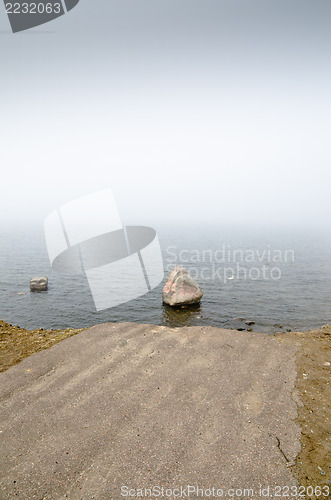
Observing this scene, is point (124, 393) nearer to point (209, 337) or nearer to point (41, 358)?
point (41, 358)

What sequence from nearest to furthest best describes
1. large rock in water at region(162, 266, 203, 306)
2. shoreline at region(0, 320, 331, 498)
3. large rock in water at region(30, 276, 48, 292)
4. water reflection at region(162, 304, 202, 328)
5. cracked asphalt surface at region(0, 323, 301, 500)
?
cracked asphalt surface at region(0, 323, 301, 500), shoreline at region(0, 320, 331, 498), water reflection at region(162, 304, 202, 328), large rock in water at region(162, 266, 203, 306), large rock in water at region(30, 276, 48, 292)

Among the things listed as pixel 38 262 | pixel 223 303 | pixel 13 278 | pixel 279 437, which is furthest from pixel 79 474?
pixel 38 262

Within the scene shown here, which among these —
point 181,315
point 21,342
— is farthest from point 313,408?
point 21,342

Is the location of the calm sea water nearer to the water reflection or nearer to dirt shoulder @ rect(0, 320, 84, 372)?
the water reflection

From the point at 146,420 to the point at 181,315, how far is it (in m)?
19.3

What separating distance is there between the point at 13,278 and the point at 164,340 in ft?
139

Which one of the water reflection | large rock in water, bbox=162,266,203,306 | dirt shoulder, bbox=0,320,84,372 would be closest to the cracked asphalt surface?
dirt shoulder, bbox=0,320,84,372

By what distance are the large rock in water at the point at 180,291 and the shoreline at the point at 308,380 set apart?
13.5m

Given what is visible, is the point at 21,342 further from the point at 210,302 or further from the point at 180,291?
the point at 210,302

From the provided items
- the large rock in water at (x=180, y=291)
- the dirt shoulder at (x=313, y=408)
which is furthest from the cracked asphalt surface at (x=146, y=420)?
the large rock in water at (x=180, y=291)

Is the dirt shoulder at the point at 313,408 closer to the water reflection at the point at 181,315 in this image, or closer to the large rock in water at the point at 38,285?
the water reflection at the point at 181,315

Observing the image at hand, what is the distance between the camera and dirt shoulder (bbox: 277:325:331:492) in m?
9.18

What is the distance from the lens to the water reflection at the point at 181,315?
28353mm

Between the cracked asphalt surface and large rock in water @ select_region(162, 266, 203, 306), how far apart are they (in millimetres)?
14246
